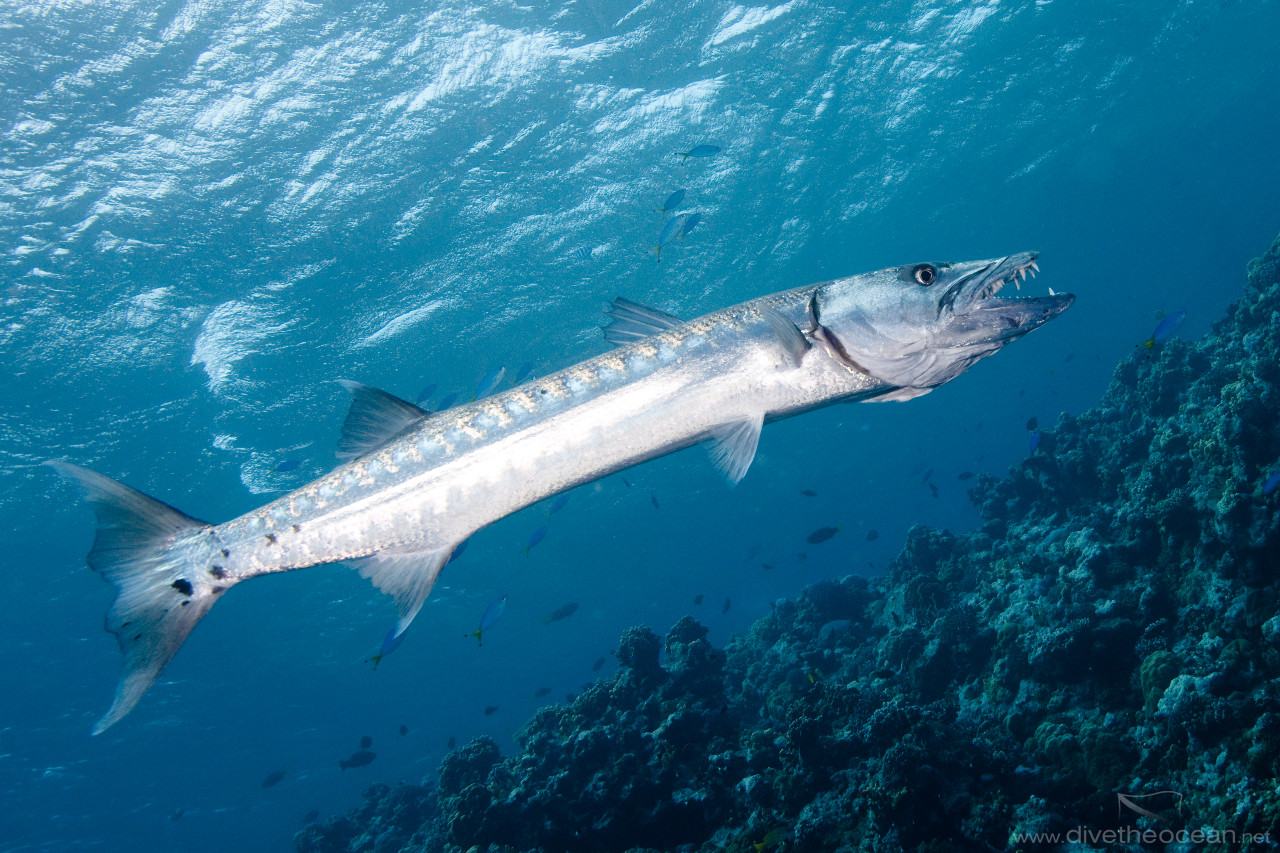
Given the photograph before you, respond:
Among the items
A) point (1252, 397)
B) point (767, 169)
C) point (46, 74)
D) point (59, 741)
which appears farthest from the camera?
point (59, 741)

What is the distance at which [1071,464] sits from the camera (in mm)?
12742

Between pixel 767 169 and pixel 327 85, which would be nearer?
pixel 327 85

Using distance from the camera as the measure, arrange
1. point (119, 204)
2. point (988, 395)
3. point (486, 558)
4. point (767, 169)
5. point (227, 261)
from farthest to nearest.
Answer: point (988, 395)
point (486, 558)
point (767, 169)
point (227, 261)
point (119, 204)

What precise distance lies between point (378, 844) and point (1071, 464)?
70.1 ft

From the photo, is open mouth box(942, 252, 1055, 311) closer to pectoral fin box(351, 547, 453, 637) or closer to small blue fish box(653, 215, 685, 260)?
pectoral fin box(351, 547, 453, 637)

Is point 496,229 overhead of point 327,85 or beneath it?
beneath

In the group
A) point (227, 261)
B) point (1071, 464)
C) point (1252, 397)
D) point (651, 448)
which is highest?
point (227, 261)

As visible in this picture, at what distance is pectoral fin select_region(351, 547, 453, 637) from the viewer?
2.75m

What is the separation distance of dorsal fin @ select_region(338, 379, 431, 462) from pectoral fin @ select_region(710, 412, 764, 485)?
161 centimetres

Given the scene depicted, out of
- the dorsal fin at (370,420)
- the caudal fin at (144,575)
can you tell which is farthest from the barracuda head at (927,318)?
the caudal fin at (144,575)

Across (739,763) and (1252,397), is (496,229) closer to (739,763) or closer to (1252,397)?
(739,763)

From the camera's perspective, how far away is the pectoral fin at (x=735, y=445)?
2775 mm

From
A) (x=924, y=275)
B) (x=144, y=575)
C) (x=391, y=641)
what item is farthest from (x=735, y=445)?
(x=391, y=641)

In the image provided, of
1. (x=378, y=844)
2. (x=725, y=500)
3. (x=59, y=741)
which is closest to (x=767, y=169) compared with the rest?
(x=378, y=844)
